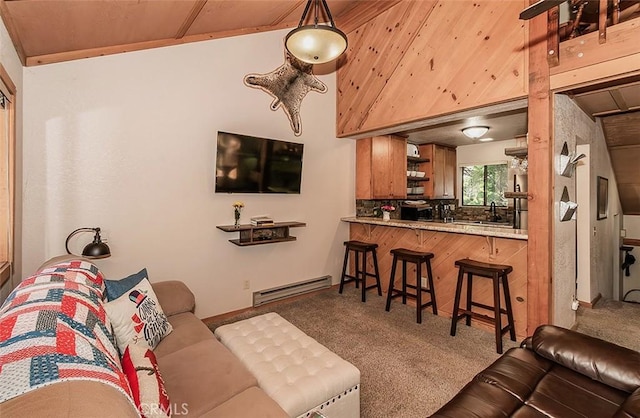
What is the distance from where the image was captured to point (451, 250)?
3604 mm

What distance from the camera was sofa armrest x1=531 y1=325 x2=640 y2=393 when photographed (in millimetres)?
1516

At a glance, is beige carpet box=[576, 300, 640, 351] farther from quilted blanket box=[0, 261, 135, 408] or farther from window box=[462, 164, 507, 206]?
quilted blanket box=[0, 261, 135, 408]

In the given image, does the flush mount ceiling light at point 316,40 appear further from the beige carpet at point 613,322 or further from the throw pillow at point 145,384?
the beige carpet at point 613,322

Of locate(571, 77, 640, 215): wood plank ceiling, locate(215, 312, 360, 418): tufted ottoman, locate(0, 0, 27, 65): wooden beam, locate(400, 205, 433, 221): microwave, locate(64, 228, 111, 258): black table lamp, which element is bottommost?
locate(215, 312, 360, 418): tufted ottoman

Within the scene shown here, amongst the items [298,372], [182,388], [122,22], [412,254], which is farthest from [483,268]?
[122,22]

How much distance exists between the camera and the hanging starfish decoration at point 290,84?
12.8 feet

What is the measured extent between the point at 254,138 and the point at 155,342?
2.47 meters

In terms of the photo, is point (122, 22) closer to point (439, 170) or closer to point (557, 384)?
point (557, 384)

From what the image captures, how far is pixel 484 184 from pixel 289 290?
15.9 feet

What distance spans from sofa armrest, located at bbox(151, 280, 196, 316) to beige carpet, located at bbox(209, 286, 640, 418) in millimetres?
925

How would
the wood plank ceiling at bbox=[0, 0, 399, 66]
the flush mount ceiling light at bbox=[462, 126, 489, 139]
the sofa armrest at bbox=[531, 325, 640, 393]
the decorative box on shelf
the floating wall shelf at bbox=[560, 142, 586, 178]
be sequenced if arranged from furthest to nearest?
1. the flush mount ceiling light at bbox=[462, 126, 489, 139]
2. the decorative box on shelf
3. the floating wall shelf at bbox=[560, 142, 586, 178]
4. the wood plank ceiling at bbox=[0, 0, 399, 66]
5. the sofa armrest at bbox=[531, 325, 640, 393]

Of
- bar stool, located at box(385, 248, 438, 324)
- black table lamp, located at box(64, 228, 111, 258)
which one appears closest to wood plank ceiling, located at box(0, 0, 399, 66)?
black table lamp, located at box(64, 228, 111, 258)

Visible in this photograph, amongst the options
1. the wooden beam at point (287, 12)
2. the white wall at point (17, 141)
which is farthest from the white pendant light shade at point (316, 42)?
the white wall at point (17, 141)

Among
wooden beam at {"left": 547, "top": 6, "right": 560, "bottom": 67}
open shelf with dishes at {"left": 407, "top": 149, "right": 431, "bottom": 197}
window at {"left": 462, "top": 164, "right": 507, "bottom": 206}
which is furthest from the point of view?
window at {"left": 462, "top": 164, "right": 507, "bottom": 206}
